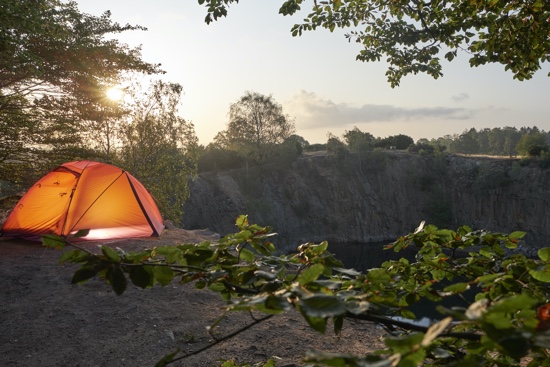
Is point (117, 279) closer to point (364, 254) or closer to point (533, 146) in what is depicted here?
point (364, 254)

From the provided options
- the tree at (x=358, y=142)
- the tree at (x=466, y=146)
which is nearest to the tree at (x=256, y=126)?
the tree at (x=358, y=142)

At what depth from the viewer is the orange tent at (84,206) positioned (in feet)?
36.2

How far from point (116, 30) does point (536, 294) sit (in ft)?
52.8

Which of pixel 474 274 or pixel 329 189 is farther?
pixel 329 189

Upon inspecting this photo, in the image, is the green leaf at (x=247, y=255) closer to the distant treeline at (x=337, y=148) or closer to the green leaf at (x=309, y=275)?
the green leaf at (x=309, y=275)

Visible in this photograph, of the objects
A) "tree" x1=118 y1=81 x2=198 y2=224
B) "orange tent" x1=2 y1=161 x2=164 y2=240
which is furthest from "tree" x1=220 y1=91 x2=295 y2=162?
"orange tent" x1=2 y1=161 x2=164 y2=240

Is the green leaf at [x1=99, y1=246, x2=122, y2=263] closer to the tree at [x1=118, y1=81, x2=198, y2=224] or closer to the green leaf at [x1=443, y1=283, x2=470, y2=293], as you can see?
the green leaf at [x1=443, y1=283, x2=470, y2=293]

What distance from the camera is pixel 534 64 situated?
5.16 m

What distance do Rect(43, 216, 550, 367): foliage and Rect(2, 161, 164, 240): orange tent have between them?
10.2 meters

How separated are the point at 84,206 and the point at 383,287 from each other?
1085 centimetres

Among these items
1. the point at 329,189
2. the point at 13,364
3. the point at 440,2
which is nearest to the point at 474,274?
Answer: the point at 440,2

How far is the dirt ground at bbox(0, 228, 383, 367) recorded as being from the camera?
5574mm

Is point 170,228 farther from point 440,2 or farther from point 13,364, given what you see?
point 440,2

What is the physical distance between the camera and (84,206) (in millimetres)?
11172
